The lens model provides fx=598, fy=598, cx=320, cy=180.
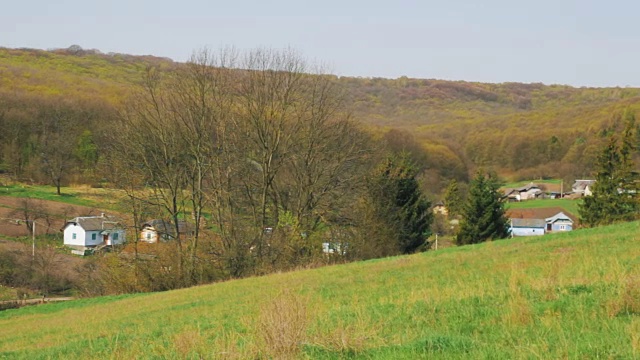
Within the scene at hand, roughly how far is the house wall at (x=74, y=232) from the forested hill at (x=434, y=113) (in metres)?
8.97

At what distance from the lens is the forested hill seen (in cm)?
7349

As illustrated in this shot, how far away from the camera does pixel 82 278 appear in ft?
120

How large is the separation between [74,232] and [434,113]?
14209 centimetres

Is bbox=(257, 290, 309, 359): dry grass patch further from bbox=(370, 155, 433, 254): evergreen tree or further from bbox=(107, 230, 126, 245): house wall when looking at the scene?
bbox=(370, 155, 433, 254): evergreen tree

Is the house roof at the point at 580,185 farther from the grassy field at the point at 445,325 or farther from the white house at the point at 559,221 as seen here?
the grassy field at the point at 445,325

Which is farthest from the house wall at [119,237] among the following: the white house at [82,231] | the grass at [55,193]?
the grass at [55,193]

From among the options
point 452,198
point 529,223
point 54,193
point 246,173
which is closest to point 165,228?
point 246,173

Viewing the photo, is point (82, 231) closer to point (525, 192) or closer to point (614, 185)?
point (614, 185)

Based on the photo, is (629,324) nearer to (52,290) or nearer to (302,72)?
(302,72)

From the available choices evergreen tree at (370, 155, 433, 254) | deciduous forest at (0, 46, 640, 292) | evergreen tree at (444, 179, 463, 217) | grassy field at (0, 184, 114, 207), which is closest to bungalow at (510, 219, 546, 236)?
evergreen tree at (444, 179, 463, 217)

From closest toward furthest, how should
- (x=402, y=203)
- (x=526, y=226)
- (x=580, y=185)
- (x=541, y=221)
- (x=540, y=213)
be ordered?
(x=402, y=203)
(x=541, y=221)
(x=526, y=226)
(x=540, y=213)
(x=580, y=185)

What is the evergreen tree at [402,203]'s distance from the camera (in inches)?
1447

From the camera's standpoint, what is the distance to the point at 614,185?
135 feet

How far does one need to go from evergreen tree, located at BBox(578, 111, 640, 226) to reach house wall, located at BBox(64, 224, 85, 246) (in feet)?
130
